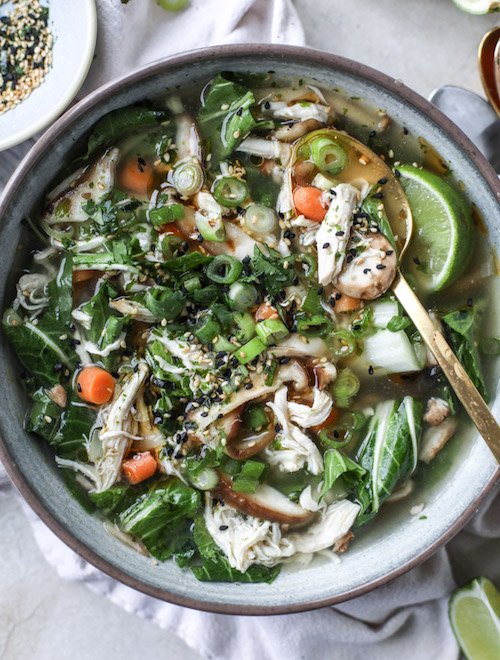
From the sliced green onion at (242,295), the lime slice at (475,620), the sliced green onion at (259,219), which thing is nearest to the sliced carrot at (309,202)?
the sliced green onion at (259,219)

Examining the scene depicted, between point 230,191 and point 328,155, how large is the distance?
418mm

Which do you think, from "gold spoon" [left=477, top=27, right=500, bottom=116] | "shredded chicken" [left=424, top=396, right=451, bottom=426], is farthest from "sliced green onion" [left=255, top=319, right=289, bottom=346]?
"gold spoon" [left=477, top=27, right=500, bottom=116]

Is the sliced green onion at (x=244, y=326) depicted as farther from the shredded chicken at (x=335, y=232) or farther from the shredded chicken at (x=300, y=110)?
the shredded chicken at (x=300, y=110)

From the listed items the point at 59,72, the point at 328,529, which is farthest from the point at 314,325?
the point at 59,72

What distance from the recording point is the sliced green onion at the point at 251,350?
3.14 metres

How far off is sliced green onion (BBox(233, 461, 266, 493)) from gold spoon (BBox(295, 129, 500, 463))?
2.78ft

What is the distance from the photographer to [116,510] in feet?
10.8

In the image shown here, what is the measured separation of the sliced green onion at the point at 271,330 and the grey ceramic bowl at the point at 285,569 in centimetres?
88

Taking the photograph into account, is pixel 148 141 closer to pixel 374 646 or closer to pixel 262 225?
pixel 262 225

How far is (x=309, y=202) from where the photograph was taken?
3178 mm

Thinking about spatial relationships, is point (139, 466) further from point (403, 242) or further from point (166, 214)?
point (403, 242)

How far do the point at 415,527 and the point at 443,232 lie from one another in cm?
122

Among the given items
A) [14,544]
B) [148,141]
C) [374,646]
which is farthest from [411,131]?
[14,544]

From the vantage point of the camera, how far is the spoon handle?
2955 millimetres
